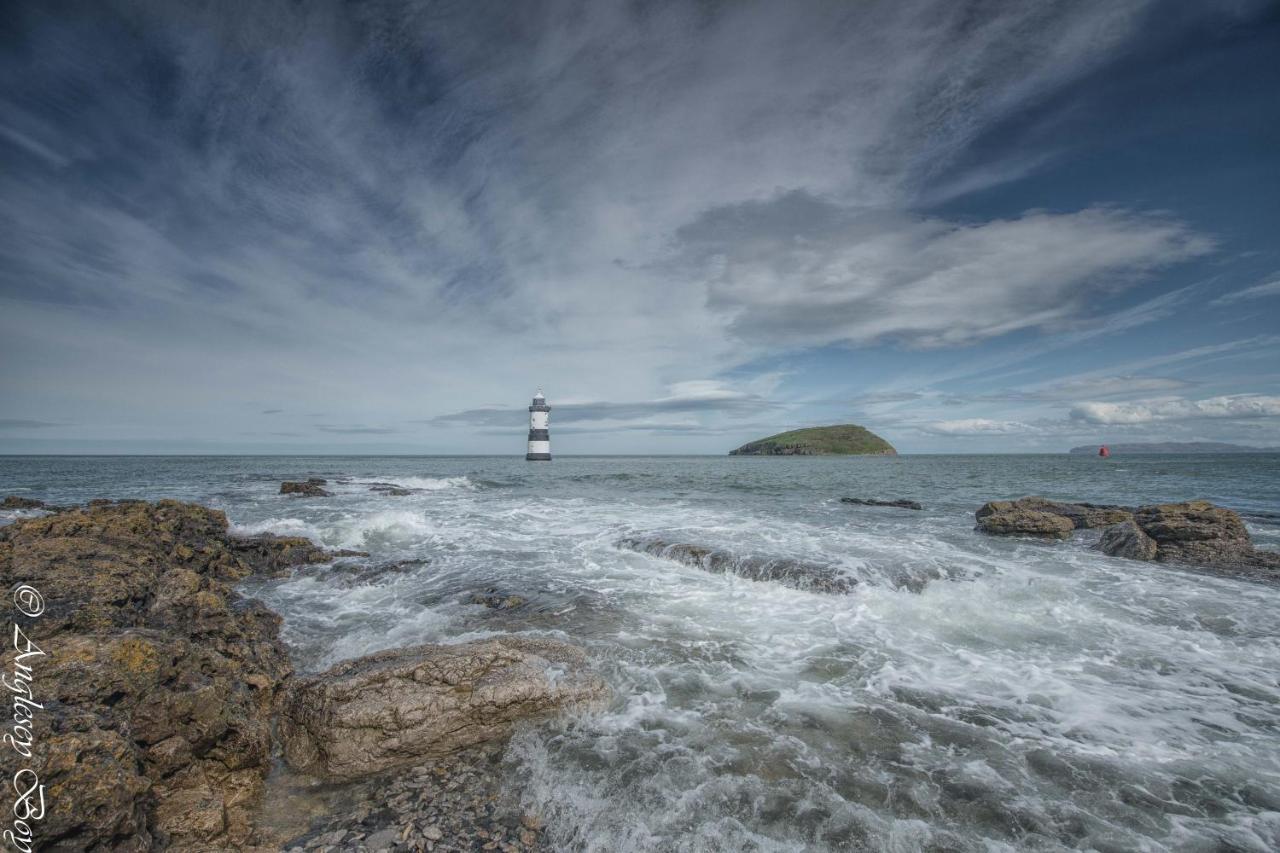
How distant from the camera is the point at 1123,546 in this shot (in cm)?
1523

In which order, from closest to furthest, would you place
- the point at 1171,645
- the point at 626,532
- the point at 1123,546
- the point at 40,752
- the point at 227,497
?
the point at 40,752
the point at 1171,645
the point at 1123,546
the point at 626,532
the point at 227,497

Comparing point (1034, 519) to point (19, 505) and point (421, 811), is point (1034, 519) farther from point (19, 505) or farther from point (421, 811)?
point (19, 505)

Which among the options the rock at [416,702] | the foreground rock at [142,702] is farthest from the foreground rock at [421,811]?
the foreground rock at [142,702]

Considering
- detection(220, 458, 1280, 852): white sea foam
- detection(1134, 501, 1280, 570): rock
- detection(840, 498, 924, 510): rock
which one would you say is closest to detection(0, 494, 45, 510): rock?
detection(220, 458, 1280, 852): white sea foam

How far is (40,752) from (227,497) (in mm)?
34639

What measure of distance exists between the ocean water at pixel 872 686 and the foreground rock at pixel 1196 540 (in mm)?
1334

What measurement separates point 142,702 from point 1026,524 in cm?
2267

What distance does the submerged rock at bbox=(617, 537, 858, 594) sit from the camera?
11.7 m

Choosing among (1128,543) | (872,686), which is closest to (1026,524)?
(1128,543)

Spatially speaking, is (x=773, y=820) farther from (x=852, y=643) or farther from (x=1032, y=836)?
(x=852, y=643)

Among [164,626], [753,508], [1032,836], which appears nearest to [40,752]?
[164,626]

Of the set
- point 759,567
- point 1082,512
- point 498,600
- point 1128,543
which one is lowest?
point 498,600

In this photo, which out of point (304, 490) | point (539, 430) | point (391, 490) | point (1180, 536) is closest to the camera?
point (1180, 536)

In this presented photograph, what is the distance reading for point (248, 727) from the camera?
4941mm
